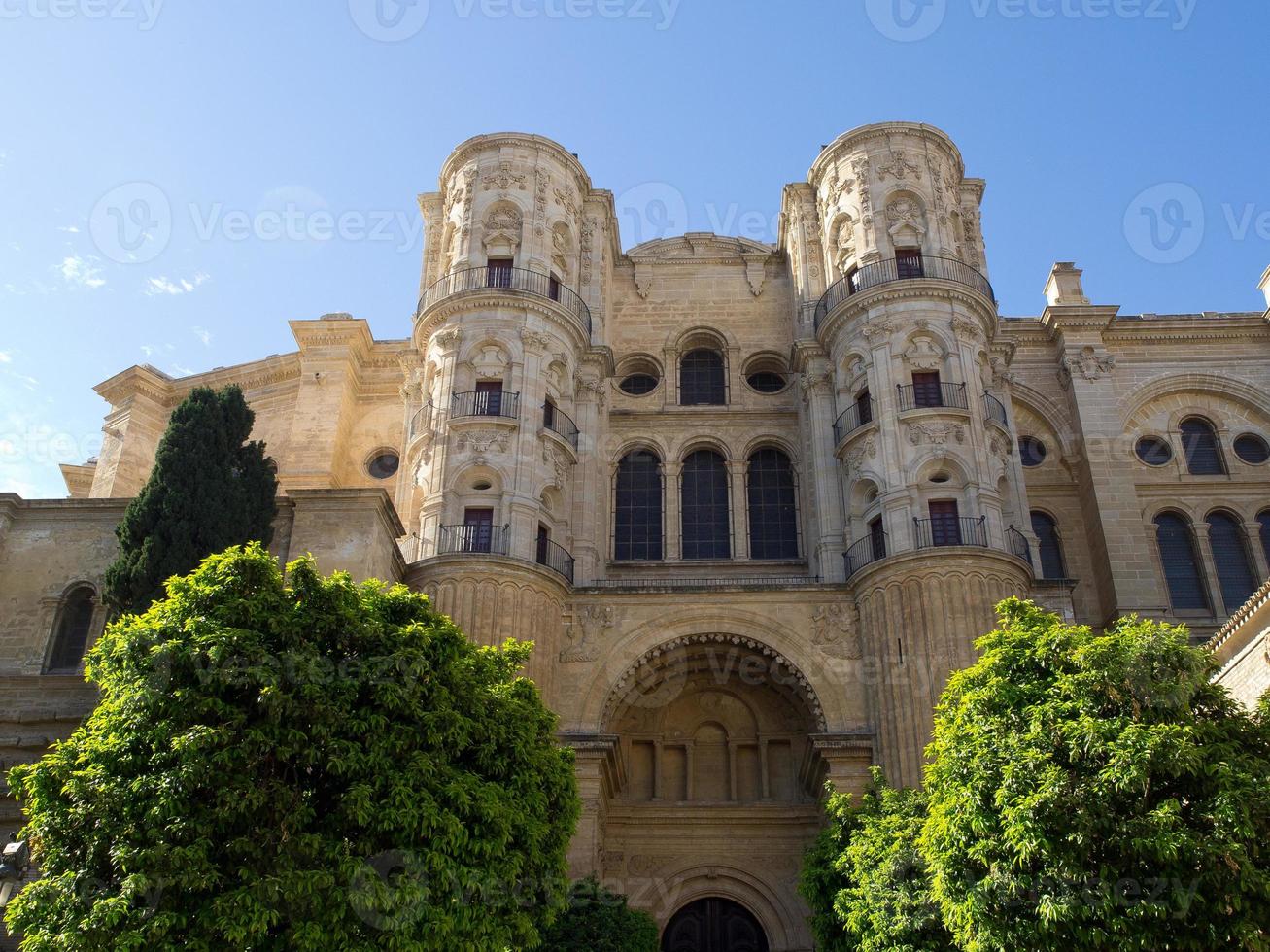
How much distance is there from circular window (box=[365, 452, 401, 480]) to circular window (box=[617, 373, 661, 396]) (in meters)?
6.03

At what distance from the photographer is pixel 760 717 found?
24.6m

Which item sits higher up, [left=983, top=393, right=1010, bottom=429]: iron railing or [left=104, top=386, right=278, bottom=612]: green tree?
[left=983, top=393, right=1010, bottom=429]: iron railing

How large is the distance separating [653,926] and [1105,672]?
10.4 m

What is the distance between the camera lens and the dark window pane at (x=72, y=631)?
20000 millimetres

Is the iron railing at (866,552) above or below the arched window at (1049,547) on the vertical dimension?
below

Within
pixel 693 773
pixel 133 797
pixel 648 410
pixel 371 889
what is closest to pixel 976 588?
pixel 693 773

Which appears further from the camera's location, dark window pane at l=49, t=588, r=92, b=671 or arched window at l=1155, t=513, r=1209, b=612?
arched window at l=1155, t=513, r=1209, b=612

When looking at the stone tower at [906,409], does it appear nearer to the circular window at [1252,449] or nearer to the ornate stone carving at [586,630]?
the ornate stone carving at [586,630]

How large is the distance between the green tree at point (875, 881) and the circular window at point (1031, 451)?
13535 mm

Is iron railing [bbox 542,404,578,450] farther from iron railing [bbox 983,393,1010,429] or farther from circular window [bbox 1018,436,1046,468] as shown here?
circular window [bbox 1018,436,1046,468]

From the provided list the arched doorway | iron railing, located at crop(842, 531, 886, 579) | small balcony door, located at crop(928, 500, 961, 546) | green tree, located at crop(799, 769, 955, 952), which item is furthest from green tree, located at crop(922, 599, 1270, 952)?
the arched doorway

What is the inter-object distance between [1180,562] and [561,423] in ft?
49.1

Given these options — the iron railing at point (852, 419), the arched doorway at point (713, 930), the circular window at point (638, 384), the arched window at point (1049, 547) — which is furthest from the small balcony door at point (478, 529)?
the arched window at point (1049, 547)

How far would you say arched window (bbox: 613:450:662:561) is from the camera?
2628 cm
